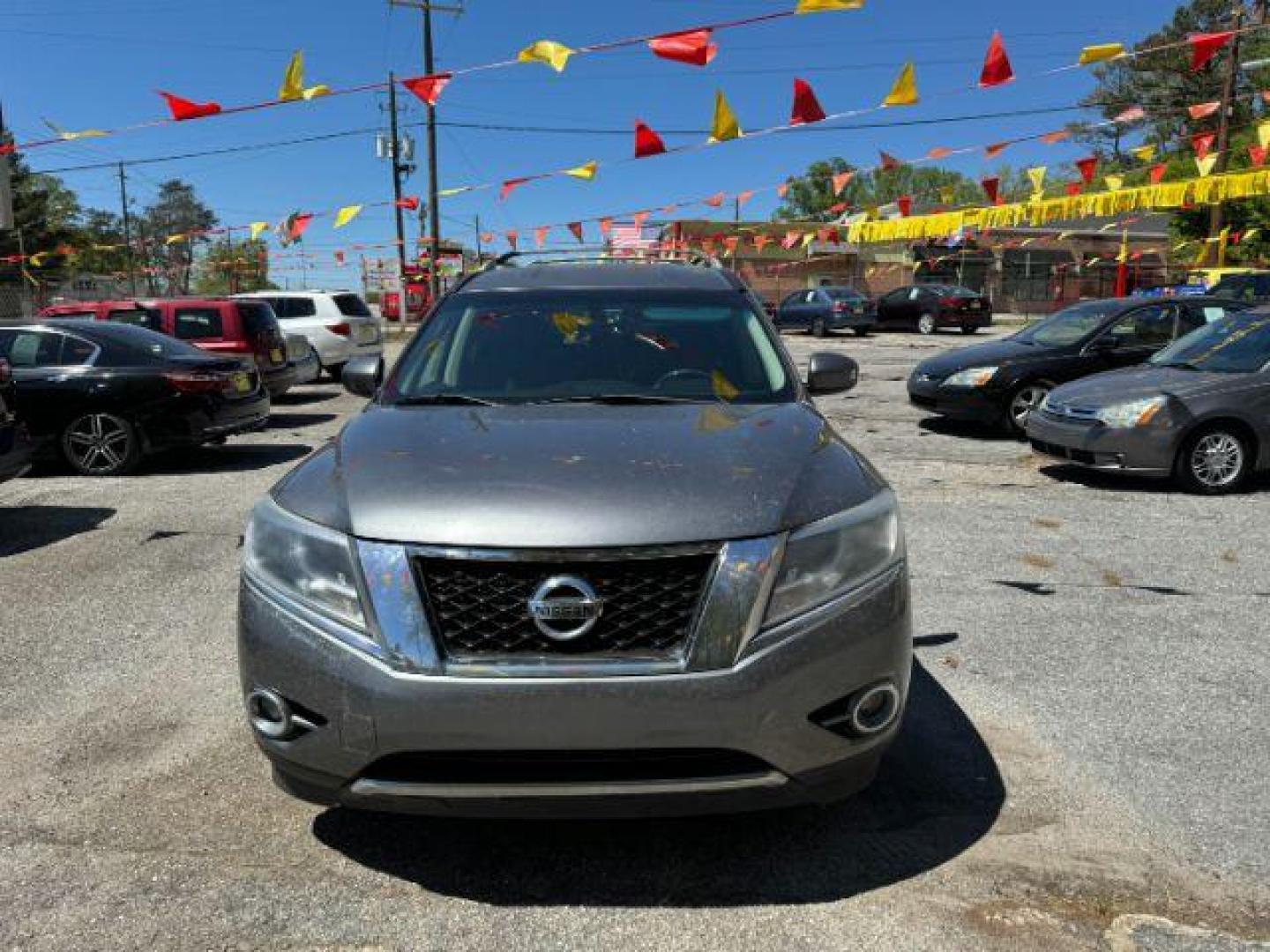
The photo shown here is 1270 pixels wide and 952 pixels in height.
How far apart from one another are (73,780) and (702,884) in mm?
2150

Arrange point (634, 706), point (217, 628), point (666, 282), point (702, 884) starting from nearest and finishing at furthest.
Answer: point (634, 706), point (702, 884), point (666, 282), point (217, 628)

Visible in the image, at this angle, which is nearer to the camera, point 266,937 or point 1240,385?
point 266,937

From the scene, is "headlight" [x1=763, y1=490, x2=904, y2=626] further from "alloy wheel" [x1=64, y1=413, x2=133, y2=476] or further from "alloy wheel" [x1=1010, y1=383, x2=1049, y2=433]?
"alloy wheel" [x1=1010, y1=383, x2=1049, y2=433]

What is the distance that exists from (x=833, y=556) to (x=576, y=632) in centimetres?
71

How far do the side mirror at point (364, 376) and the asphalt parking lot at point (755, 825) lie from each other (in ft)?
4.42

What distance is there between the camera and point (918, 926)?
8.14 ft

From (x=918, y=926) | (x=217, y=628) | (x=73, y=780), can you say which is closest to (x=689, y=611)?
(x=918, y=926)

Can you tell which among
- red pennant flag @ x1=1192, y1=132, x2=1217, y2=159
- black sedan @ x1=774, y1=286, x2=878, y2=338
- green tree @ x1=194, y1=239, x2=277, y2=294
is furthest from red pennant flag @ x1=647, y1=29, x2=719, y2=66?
green tree @ x1=194, y1=239, x2=277, y2=294

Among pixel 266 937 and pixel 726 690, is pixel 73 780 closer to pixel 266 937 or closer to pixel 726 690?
pixel 266 937

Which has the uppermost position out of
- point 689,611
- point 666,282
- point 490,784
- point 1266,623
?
point 666,282

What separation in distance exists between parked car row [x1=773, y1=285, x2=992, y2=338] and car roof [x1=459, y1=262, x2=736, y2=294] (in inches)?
1021

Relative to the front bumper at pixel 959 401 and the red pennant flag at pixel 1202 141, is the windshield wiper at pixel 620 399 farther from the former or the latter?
the red pennant flag at pixel 1202 141

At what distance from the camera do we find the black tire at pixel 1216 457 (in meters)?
7.76

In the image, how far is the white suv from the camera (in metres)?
17.5
